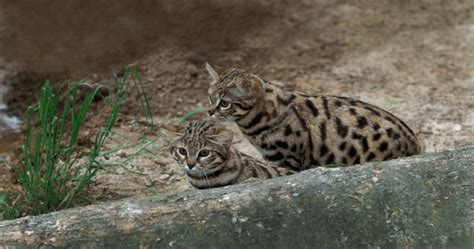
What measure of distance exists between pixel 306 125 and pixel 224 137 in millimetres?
721

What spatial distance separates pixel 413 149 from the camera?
671 cm

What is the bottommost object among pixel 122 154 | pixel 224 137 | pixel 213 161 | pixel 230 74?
pixel 122 154

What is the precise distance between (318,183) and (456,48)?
433cm

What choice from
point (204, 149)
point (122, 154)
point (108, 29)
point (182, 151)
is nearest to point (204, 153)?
point (204, 149)

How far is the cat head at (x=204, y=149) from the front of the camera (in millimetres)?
6367

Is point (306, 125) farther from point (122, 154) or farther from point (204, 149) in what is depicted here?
point (122, 154)

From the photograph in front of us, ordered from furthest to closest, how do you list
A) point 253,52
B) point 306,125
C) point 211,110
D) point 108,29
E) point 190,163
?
point 108,29
point 253,52
point 211,110
point 306,125
point 190,163

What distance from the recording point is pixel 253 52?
9.17 metres

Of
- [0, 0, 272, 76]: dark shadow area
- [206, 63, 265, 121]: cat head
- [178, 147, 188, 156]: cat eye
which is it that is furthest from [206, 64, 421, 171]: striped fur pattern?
[0, 0, 272, 76]: dark shadow area

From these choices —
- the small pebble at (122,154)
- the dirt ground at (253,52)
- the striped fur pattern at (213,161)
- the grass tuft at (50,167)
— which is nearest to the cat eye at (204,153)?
the striped fur pattern at (213,161)

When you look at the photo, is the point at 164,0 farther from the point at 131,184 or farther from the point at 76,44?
the point at 131,184

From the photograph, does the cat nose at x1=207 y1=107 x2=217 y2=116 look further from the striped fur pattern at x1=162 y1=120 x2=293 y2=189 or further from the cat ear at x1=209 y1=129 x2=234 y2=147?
the cat ear at x1=209 y1=129 x2=234 y2=147

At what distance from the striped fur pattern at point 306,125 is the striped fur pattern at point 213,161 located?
17.9 inches

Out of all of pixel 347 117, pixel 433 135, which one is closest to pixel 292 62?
pixel 433 135
